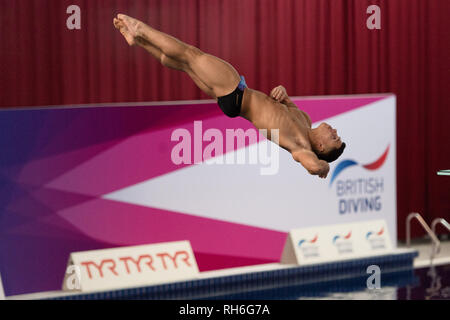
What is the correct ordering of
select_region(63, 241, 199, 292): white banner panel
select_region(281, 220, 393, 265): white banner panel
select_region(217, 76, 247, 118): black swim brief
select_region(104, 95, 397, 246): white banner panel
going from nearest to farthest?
select_region(217, 76, 247, 118): black swim brief < select_region(63, 241, 199, 292): white banner panel < select_region(104, 95, 397, 246): white banner panel < select_region(281, 220, 393, 265): white banner panel

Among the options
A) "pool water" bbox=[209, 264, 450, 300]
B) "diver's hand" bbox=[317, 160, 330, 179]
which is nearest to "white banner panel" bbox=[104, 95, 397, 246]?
"pool water" bbox=[209, 264, 450, 300]

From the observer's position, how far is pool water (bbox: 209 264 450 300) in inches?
344

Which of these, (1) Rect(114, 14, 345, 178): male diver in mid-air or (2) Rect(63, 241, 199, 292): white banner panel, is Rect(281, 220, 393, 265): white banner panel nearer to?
(2) Rect(63, 241, 199, 292): white banner panel

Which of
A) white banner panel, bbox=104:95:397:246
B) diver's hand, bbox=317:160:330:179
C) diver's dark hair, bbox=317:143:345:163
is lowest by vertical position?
white banner panel, bbox=104:95:397:246

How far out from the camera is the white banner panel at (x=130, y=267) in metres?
8.13

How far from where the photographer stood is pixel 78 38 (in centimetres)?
962

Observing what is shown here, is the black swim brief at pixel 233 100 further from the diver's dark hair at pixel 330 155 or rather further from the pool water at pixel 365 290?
the pool water at pixel 365 290

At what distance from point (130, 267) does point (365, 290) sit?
7.97 ft

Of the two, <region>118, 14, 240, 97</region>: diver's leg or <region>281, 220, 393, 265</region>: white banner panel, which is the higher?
<region>118, 14, 240, 97</region>: diver's leg

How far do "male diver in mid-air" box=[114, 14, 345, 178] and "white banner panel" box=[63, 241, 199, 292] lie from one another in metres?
3.35

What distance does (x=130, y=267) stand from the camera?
333 inches

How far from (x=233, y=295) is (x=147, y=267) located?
0.95 m

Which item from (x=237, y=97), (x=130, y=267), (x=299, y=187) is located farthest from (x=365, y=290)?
(x=237, y=97)
